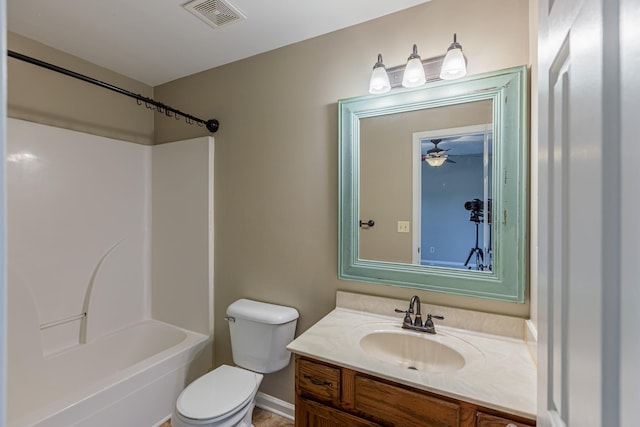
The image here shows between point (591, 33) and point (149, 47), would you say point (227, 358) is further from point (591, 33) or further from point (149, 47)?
point (591, 33)

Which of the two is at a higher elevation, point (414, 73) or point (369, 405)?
point (414, 73)

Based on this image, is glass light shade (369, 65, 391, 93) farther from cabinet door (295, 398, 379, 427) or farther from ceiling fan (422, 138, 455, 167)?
cabinet door (295, 398, 379, 427)

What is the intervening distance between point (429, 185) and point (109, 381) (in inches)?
81.9

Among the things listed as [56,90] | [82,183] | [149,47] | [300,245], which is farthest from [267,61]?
[82,183]

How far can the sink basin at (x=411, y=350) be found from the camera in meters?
1.35

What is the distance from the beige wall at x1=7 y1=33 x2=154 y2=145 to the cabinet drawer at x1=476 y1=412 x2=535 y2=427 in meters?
2.83

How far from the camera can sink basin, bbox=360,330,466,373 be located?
135cm

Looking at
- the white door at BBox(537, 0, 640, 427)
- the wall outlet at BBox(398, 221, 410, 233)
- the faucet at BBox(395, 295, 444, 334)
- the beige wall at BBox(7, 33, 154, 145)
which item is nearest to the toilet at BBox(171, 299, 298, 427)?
the faucet at BBox(395, 295, 444, 334)

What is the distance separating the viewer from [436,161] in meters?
1.49

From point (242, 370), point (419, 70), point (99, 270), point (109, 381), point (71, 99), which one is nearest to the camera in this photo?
point (419, 70)

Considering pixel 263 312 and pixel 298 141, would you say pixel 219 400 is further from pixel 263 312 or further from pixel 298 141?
pixel 298 141

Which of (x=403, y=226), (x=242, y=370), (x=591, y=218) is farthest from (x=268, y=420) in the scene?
(x=591, y=218)

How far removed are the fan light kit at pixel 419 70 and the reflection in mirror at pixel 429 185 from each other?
15 cm

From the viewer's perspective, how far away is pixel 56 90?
1988 mm
